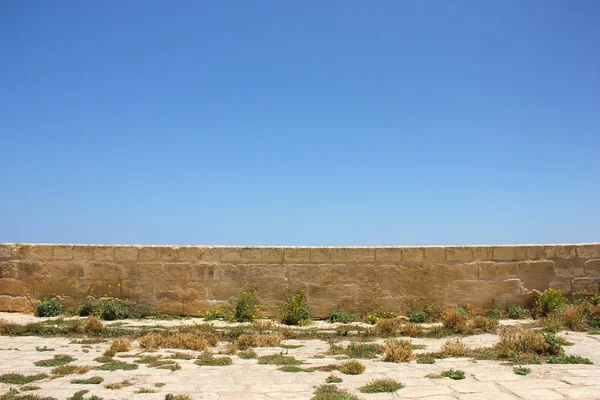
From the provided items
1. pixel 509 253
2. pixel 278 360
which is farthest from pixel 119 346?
pixel 509 253

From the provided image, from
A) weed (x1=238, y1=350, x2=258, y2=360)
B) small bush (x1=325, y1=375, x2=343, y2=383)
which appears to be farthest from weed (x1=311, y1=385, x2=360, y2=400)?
weed (x1=238, y1=350, x2=258, y2=360)

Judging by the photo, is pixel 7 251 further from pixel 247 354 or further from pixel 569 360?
pixel 569 360

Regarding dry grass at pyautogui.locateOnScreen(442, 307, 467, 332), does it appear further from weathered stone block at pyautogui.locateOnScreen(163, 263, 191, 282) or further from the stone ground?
weathered stone block at pyautogui.locateOnScreen(163, 263, 191, 282)

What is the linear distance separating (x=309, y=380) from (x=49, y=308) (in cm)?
610

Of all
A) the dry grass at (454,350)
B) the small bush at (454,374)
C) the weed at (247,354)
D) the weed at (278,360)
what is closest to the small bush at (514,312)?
the dry grass at (454,350)

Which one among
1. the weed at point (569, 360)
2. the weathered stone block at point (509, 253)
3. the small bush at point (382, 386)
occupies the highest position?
the weathered stone block at point (509, 253)

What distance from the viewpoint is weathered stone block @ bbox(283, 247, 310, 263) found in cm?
925

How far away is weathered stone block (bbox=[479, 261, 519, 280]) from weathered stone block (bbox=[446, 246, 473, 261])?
11.5 inches

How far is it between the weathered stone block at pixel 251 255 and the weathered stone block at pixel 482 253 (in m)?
3.95

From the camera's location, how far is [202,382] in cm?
512

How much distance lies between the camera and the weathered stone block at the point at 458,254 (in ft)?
30.3

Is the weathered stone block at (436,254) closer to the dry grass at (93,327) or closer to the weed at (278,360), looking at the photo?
the weed at (278,360)

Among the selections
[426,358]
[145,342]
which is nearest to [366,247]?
[426,358]

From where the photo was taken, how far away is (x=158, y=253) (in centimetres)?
938
